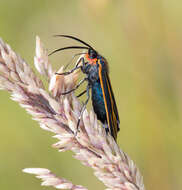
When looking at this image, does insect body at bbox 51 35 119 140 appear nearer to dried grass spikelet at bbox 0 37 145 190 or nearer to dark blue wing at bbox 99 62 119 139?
dark blue wing at bbox 99 62 119 139

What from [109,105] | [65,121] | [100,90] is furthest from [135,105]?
[65,121]

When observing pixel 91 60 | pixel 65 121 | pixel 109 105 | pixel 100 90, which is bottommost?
pixel 65 121

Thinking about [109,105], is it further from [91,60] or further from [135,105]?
[135,105]

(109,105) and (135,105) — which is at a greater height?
(135,105)

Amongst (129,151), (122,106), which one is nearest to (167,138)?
(129,151)

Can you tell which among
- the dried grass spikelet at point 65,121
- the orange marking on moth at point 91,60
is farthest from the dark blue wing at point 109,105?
the dried grass spikelet at point 65,121

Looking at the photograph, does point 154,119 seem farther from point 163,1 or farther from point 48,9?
point 48,9

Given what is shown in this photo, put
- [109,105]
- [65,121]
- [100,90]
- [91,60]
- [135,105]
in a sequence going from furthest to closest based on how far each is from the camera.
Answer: [135,105] → [91,60] → [100,90] → [109,105] → [65,121]

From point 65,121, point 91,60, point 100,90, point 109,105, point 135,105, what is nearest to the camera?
point 65,121
